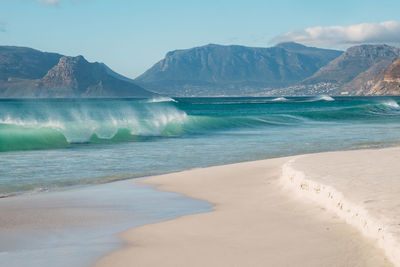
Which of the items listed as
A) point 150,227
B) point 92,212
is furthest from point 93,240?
point 92,212

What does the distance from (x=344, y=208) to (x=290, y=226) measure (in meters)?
0.65

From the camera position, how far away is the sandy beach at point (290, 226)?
14.8ft

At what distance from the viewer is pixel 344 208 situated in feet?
18.5

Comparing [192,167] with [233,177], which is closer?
[233,177]

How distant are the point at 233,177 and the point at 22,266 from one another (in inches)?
228

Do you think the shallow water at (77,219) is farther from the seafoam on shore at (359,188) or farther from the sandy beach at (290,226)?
the seafoam on shore at (359,188)

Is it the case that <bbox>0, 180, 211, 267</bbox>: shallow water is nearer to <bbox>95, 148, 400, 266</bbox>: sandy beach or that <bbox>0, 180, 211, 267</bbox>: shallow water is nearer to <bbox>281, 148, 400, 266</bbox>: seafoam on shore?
<bbox>95, 148, 400, 266</bbox>: sandy beach

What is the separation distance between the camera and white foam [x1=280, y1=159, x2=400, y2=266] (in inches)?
168

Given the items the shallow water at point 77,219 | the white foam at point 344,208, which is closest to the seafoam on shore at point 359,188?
the white foam at point 344,208

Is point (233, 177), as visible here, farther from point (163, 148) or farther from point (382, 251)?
point (163, 148)

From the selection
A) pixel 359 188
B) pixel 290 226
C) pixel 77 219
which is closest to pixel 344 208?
pixel 290 226

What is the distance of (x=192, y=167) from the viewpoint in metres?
12.2

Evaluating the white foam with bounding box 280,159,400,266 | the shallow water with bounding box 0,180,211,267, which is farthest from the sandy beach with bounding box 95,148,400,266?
the shallow water with bounding box 0,180,211,267

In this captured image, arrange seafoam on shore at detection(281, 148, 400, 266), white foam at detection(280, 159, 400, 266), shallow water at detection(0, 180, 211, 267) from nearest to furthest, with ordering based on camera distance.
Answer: white foam at detection(280, 159, 400, 266), seafoam on shore at detection(281, 148, 400, 266), shallow water at detection(0, 180, 211, 267)
